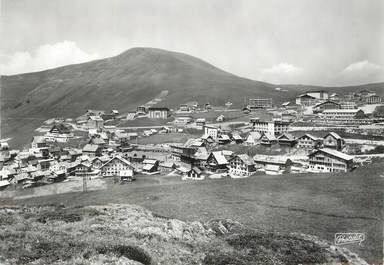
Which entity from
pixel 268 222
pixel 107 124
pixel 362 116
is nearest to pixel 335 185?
pixel 268 222

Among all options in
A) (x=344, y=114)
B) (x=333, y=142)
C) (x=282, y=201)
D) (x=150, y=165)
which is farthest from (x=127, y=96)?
(x=282, y=201)

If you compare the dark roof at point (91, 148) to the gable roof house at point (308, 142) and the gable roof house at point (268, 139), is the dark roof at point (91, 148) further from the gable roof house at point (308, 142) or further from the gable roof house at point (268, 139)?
the gable roof house at point (308, 142)

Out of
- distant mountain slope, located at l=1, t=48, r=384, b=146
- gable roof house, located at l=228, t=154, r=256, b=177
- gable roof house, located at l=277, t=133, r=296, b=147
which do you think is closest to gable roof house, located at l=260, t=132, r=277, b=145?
gable roof house, located at l=277, t=133, r=296, b=147

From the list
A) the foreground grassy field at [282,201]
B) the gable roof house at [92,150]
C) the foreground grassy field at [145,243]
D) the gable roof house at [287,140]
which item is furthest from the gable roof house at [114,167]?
the gable roof house at [287,140]

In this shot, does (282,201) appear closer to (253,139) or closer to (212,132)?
(253,139)

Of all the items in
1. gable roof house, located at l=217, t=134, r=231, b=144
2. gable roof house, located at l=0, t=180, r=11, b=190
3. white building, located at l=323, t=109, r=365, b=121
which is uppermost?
white building, located at l=323, t=109, r=365, b=121

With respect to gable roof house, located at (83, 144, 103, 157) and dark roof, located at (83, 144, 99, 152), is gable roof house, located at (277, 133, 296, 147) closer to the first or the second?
gable roof house, located at (83, 144, 103, 157)
